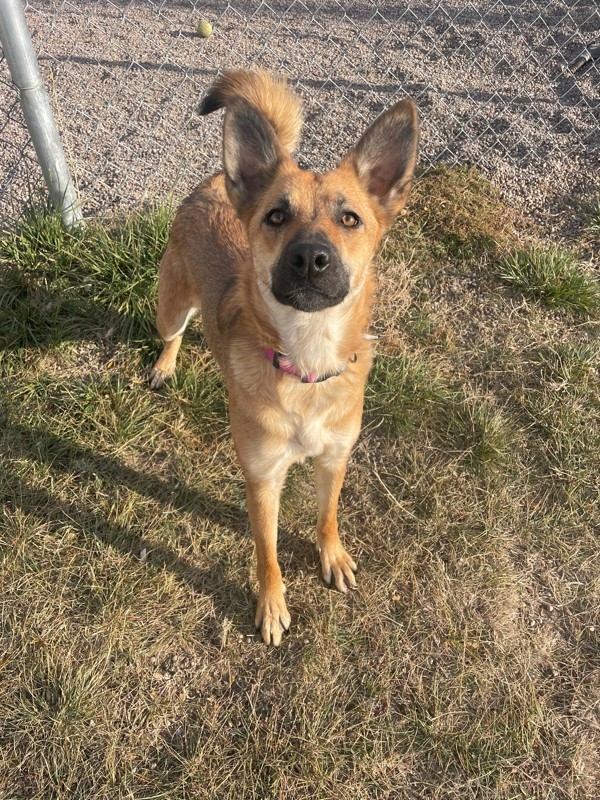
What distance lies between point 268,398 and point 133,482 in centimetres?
139

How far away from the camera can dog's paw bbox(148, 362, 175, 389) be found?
12.5ft

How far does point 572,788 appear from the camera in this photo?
8.38ft

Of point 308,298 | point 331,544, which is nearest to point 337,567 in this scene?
point 331,544

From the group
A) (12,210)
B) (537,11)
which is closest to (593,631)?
(12,210)

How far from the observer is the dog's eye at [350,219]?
2.44m

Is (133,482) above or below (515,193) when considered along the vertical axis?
below

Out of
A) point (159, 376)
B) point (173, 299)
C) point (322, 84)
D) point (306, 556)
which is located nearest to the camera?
point (306, 556)

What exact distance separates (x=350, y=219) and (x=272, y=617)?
76.6 inches

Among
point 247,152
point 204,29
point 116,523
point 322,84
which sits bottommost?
point 116,523

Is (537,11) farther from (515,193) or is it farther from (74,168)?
(74,168)

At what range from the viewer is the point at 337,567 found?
3.12 meters

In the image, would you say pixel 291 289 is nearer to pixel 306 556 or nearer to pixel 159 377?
pixel 306 556

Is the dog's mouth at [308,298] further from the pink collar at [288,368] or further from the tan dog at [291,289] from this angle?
the pink collar at [288,368]

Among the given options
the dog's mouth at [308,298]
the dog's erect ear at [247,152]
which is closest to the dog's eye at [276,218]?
the dog's erect ear at [247,152]
